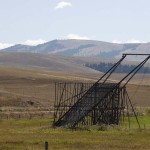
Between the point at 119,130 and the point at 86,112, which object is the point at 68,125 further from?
the point at 119,130

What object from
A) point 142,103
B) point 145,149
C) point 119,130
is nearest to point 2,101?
point 142,103

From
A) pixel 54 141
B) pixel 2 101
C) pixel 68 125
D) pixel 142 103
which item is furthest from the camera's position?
pixel 142 103

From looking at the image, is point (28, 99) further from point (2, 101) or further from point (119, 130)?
point (119, 130)

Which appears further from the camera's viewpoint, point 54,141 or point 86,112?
point 86,112

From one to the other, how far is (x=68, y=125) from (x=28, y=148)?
2343 cm

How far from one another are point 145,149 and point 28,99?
7152 cm

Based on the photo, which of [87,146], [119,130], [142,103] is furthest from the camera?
[142,103]

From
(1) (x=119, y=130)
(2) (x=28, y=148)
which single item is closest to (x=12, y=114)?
(1) (x=119, y=130)

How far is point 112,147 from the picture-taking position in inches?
1439

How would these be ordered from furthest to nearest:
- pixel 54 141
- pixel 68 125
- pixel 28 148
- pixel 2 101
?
pixel 2 101 < pixel 68 125 < pixel 54 141 < pixel 28 148

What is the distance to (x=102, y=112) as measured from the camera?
60.9 m

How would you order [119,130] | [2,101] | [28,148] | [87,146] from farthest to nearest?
[2,101] → [119,130] → [87,146] → [28,148]

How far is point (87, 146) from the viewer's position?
3712 centimetres

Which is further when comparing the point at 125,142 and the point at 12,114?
the point at 12,114
